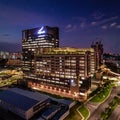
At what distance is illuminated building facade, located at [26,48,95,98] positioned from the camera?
250 ft

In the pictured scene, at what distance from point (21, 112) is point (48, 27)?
83.3 m

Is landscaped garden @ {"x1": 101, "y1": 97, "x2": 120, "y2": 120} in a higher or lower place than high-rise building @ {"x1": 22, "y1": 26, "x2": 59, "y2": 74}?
lower

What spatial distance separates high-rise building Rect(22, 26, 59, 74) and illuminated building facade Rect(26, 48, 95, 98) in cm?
2312

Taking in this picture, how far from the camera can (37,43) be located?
122 meters

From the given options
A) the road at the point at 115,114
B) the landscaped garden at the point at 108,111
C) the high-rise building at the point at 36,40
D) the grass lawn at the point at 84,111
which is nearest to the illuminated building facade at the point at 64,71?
the grass lawn at the point at 84,111

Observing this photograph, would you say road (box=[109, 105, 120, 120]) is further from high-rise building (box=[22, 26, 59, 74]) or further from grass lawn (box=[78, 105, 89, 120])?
high-rise building (box=[22, 26, 59, 74])

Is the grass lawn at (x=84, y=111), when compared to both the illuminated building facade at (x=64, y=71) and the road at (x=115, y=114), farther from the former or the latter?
the illuminated building facade at (x=64, y=71)

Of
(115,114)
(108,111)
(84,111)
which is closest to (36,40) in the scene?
(84,111)

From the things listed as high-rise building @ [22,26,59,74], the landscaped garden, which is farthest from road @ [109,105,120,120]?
high-rise building @ [22,26,59,74]

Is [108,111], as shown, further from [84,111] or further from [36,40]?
[36,40]

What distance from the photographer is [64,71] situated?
267ft

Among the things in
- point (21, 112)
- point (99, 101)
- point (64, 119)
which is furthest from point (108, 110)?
point (21, 112)

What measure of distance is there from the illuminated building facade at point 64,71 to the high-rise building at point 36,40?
23.1 metres

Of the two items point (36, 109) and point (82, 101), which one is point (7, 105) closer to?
point (36, 109)
